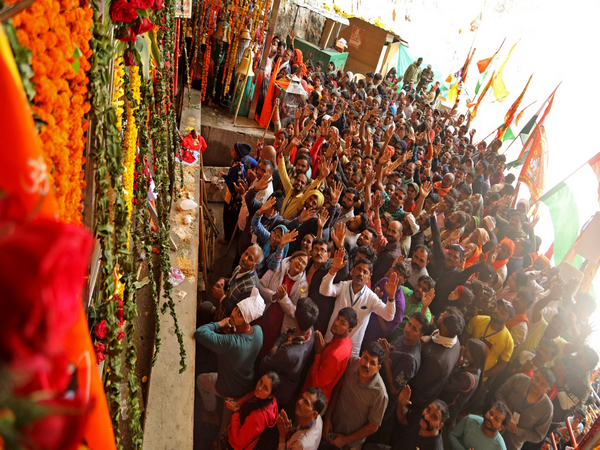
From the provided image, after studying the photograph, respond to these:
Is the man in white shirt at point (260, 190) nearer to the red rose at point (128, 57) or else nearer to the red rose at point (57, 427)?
the red rose at point (128, 57)

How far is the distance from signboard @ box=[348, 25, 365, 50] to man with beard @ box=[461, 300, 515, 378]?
49.4 ft

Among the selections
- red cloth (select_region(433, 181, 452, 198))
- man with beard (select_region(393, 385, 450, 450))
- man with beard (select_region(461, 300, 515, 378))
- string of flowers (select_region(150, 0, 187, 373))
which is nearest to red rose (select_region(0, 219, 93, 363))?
string of flowers (select_region(150, 0, 187, 373))

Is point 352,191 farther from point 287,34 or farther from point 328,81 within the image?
point 287,34

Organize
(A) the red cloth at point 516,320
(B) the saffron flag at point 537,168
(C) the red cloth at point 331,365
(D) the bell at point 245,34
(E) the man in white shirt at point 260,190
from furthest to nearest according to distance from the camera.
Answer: (D) the bell at point 245,34 → (B) the saffron flag at point 537,168 → (E) the man in white shirt at point 260,190 → (A) the red cloth at point 516,320 → (C) the red cloth at point 331,365

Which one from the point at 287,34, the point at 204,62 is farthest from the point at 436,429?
the point at 287,34

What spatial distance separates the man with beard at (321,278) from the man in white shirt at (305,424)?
106cm

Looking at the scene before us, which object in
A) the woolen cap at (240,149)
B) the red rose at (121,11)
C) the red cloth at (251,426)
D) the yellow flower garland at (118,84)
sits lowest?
the red cloth at (251,426)

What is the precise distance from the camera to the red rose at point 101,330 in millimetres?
1922

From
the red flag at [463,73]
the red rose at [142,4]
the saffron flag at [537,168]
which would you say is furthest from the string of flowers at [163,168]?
the red flag at [463,73]

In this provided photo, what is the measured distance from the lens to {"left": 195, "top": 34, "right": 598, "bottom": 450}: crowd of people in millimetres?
3332

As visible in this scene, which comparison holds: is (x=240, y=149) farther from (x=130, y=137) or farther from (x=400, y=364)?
(x=400, y=364)

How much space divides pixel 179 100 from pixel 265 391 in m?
7.16

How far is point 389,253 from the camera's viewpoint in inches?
188

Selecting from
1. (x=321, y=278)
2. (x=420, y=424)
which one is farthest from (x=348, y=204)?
(x=420, y=424)
